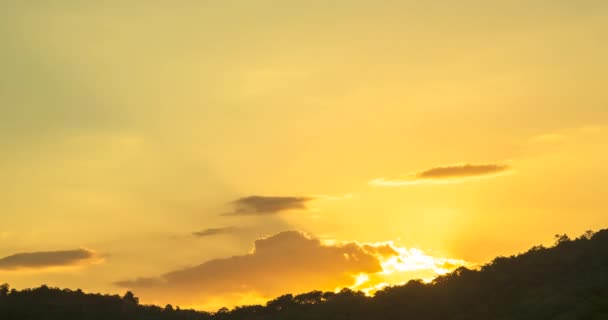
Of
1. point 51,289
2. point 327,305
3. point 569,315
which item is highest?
point 51,289

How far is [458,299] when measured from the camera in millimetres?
115125

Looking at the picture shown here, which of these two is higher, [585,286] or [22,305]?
[22,305]

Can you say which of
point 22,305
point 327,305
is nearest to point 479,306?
point 327,305

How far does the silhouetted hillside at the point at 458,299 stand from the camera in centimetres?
9719

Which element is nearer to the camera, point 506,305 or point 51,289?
point 506,305

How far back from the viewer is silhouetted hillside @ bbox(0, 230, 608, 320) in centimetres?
9719

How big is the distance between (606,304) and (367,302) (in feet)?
141

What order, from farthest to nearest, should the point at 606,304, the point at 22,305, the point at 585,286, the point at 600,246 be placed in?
the point at 22,305
the point at 600,246
the point at 585,286
the point at 606,304

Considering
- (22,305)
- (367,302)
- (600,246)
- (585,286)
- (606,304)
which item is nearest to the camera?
(606,304)

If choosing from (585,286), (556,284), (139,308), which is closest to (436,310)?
(556,284)

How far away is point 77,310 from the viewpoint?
140250 millimetres

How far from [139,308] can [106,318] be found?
5962mm

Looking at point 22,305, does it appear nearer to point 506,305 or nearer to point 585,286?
point 506,305

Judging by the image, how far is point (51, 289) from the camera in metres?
145
